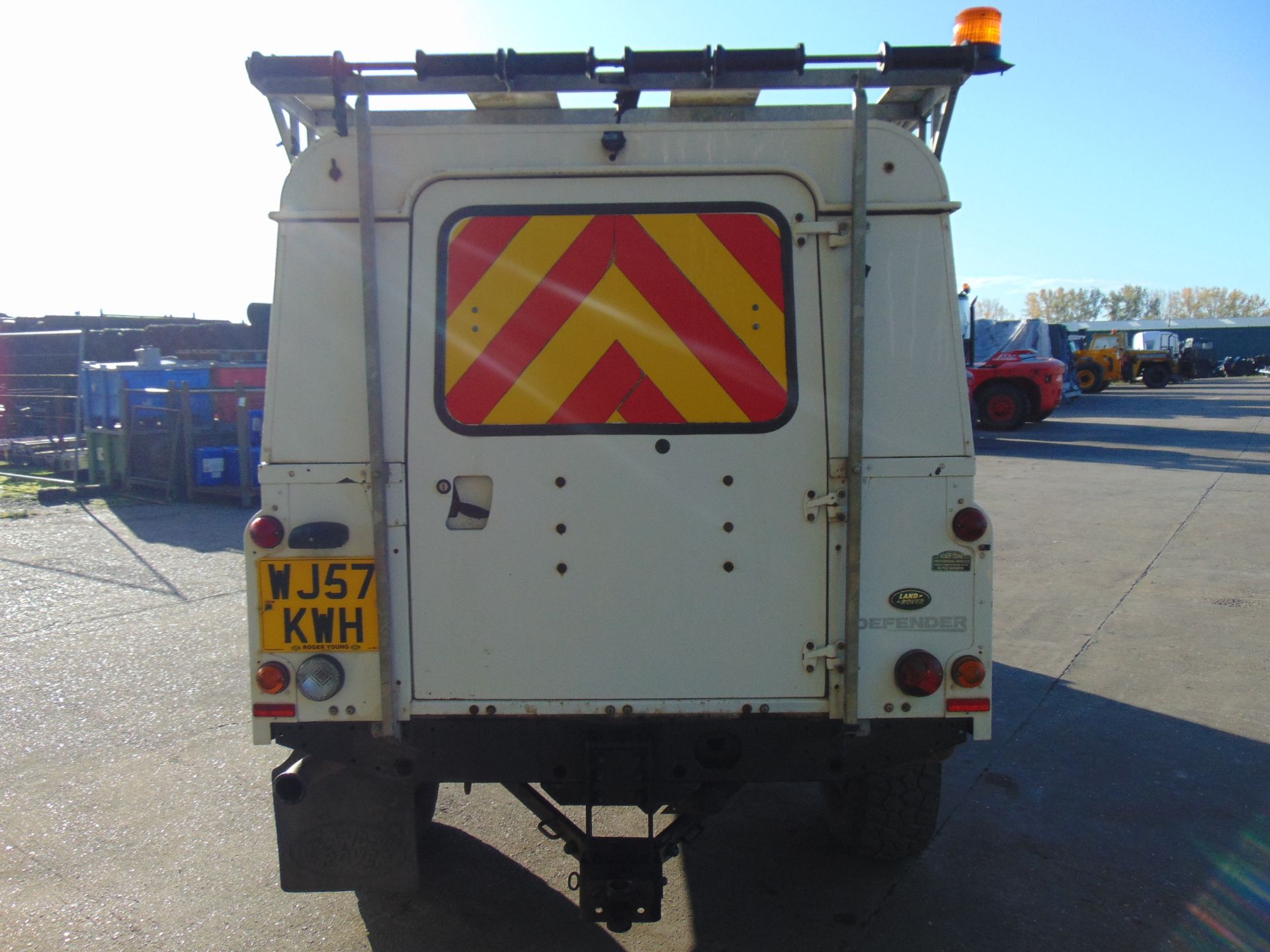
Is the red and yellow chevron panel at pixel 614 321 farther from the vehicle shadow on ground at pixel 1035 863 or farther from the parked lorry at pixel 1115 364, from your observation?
the parked lorry at pixel 1115 364

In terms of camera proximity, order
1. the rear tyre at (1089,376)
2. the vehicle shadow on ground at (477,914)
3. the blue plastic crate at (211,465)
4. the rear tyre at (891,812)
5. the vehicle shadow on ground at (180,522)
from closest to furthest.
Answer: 1. the vehicle shadow on ground at (477,914)
2. the rear tyre at (891,812)
3. the vehicle shadow on ground at (180,522)
4. the blue plastic crate at (211,465)
5. the rear tyre at (1089,376)

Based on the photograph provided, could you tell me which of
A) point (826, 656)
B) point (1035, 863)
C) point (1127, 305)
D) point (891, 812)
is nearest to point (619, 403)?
point (826, 656)

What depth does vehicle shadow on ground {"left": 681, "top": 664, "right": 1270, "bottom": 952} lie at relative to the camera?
358 cm

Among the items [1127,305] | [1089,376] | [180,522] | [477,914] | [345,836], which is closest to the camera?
[345,836]

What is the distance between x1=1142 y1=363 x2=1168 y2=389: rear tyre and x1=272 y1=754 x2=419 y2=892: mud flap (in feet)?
155

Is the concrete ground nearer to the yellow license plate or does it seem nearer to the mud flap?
the mud flap

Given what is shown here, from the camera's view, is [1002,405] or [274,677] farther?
[1002,405]

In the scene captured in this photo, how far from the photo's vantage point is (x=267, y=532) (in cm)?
301

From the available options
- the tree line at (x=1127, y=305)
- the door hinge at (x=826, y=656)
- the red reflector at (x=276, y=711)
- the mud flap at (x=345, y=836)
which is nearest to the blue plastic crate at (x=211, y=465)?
the mud flap at (x=345, y=836)

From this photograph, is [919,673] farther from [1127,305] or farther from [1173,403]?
[1127,305]

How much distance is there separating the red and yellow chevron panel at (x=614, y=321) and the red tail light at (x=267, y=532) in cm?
62

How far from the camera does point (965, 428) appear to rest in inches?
119

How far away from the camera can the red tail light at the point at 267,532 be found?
3.01 metres

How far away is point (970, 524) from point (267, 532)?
213cm
